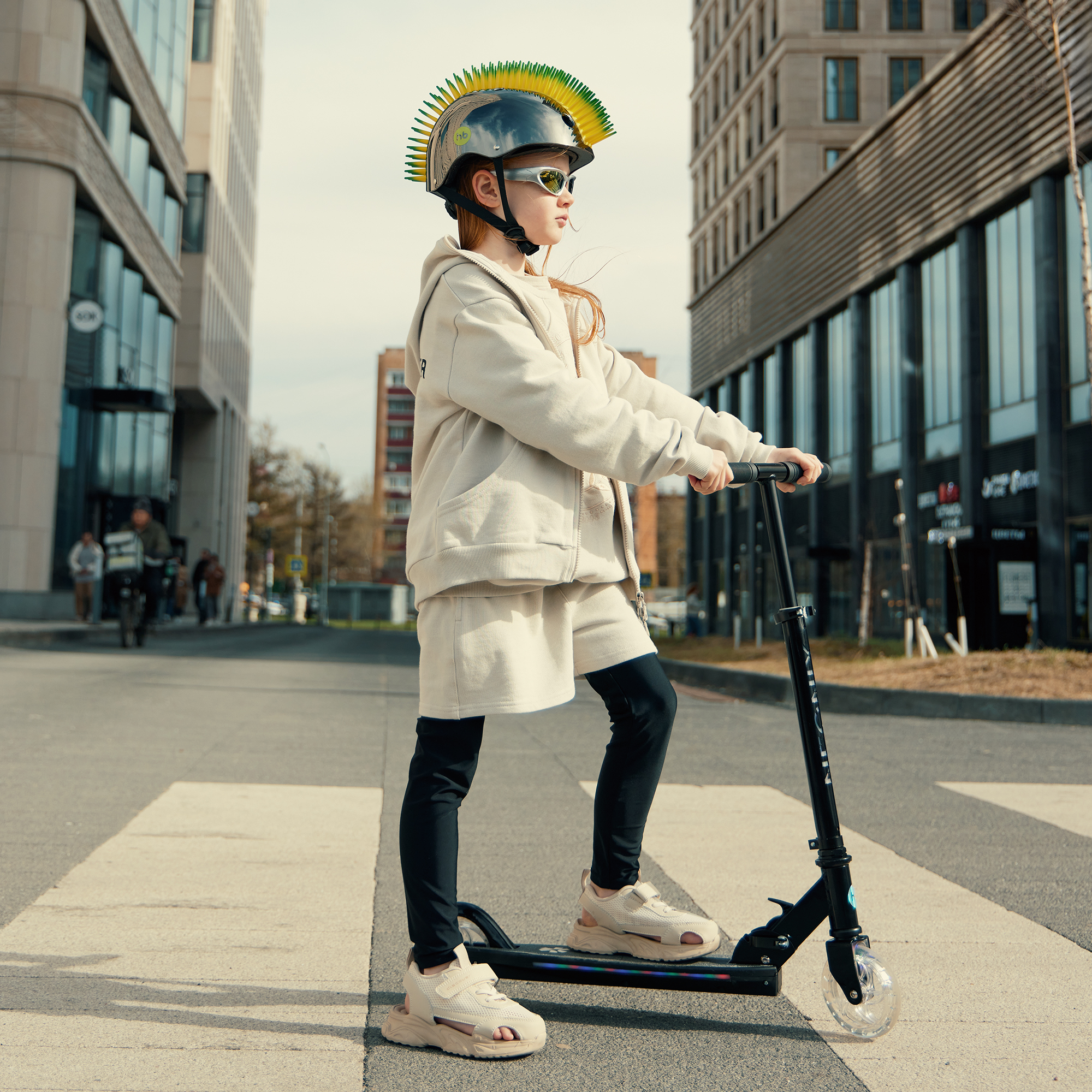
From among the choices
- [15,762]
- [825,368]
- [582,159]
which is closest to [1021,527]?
[825,368]

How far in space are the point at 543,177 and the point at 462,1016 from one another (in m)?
1.70

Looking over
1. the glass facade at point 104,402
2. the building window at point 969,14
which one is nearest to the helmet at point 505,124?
the glass facade at point 104,402

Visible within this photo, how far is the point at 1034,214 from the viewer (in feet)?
71.9

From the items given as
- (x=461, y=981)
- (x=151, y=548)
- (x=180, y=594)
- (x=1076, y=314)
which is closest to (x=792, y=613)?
(x=461, y=981)

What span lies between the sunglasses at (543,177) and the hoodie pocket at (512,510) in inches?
23.5

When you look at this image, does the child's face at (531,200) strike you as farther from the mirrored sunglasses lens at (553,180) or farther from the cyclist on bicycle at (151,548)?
the cyclist on bicycle at (151,548)

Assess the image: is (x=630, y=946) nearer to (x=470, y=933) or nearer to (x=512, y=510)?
(x=470, y=933)

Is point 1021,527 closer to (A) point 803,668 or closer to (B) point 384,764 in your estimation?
(B) point 384,764

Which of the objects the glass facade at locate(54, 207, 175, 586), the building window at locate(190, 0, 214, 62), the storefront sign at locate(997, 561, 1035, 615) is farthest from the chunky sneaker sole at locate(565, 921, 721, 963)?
the building window at locate(190, 0, 214, 62)

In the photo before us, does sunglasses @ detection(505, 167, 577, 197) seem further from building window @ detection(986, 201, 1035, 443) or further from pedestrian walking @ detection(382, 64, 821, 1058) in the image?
building window @ detection(986, 201, 1035, 443)

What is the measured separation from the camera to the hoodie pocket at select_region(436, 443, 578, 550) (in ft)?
7.46

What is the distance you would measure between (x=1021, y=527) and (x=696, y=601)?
22393mm

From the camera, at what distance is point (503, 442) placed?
2.37m

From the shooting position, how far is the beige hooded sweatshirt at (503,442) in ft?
7.48
